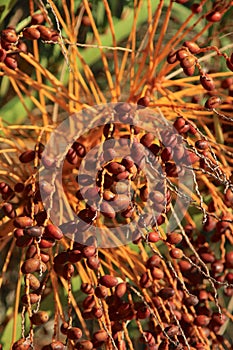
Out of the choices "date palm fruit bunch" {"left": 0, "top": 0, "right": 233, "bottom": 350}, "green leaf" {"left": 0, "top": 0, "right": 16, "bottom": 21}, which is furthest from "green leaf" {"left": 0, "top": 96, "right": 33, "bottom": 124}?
"green leaf" {"left": 0, "top": 0, "right": 16, "bottom": 21}

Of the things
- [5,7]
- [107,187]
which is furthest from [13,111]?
[107,187]

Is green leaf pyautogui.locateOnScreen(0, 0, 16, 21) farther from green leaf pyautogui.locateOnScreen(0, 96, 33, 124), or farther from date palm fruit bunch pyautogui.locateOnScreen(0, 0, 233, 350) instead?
green leaf pyautogui.locateOnScreen(0, 96, 33, 124)

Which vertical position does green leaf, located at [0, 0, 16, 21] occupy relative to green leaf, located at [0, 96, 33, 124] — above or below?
above

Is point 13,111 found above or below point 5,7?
below

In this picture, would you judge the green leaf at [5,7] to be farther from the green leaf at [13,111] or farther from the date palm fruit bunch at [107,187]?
the green leaf at [13,111]

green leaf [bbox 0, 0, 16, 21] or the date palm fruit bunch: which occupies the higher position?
green leaf [bbox 0, 0, 16, 21]

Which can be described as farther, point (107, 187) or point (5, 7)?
point (5, 7)

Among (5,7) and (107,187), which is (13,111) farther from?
(107,187)

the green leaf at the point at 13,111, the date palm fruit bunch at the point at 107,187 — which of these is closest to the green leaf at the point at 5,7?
the date palm fruit bunch at the point at 107,187

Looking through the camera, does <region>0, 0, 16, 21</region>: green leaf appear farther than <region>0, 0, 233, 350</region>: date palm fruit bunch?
Yes

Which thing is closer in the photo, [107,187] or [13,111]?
[107,187]

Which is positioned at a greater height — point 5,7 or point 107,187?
point 5,7
